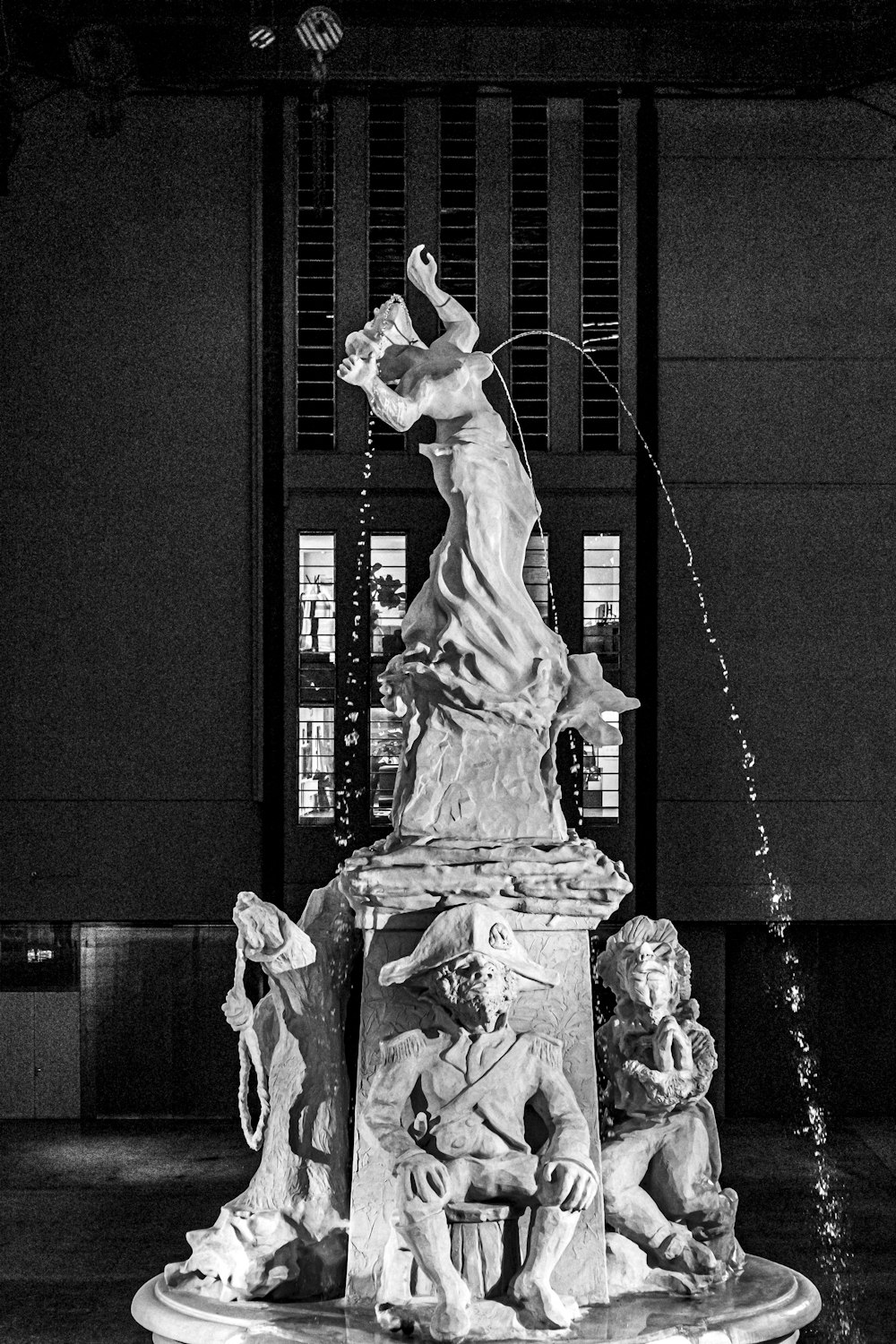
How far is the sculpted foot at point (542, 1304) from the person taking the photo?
5.38m

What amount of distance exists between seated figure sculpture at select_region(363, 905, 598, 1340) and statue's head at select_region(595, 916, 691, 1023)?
1.36ft

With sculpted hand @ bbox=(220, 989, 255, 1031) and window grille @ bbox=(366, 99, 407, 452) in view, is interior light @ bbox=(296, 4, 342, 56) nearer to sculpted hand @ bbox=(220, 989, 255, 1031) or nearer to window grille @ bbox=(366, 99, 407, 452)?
window grille @ bbox=(366, 99, 407, 452)

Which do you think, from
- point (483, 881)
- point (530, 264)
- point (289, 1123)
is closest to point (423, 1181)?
point (289, 1123)

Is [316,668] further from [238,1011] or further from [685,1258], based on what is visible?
[685,1258]

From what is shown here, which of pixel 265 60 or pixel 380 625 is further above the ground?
pixel 265 60

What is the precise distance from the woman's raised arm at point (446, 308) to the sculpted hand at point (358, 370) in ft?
1.19

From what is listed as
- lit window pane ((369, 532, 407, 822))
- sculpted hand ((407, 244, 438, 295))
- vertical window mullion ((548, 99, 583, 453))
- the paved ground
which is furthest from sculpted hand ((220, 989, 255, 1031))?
vertical window mullion ((548, 99, 583, 453))

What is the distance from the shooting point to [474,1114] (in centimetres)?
560

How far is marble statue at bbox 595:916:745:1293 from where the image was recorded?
5.97m

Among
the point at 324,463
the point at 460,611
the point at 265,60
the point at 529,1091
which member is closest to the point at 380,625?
the point at 324,463

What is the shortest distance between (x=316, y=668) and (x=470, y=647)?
830cm

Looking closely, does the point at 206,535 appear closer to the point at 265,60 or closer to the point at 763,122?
the point at 265,60

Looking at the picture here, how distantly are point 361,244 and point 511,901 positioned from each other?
9.70 metres

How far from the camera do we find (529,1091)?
223 inches
